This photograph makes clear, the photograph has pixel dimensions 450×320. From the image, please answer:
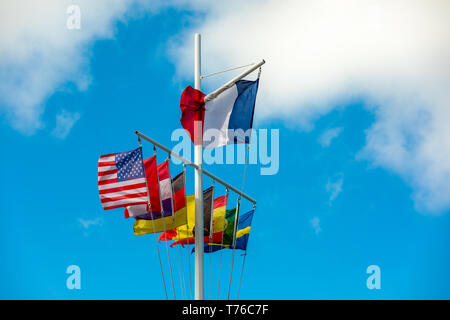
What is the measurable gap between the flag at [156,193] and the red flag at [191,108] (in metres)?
2.41

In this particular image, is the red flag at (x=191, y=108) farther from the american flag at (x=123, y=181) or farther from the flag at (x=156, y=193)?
the american flag at (x=123, y=181)

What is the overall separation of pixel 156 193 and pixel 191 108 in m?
3.99

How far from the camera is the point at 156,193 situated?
17781 mm

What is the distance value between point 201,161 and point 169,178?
1.68m

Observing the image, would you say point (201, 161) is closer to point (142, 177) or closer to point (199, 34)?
point (142, 177)

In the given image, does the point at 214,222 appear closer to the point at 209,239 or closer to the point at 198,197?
the point at 209,239

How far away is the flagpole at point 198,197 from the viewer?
17.8 meters

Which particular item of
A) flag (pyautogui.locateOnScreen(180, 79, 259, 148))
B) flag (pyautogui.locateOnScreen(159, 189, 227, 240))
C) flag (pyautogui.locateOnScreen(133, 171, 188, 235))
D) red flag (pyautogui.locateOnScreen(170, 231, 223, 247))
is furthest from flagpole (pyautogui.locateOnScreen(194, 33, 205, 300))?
red flag (pyautogui.locateOnScreen(170, 231, 223, 247))

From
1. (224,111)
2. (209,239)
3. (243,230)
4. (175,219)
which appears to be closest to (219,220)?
(209,239)

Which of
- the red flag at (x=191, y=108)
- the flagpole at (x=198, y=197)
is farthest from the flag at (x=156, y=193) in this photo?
the red flag at (x=191, y=108)
